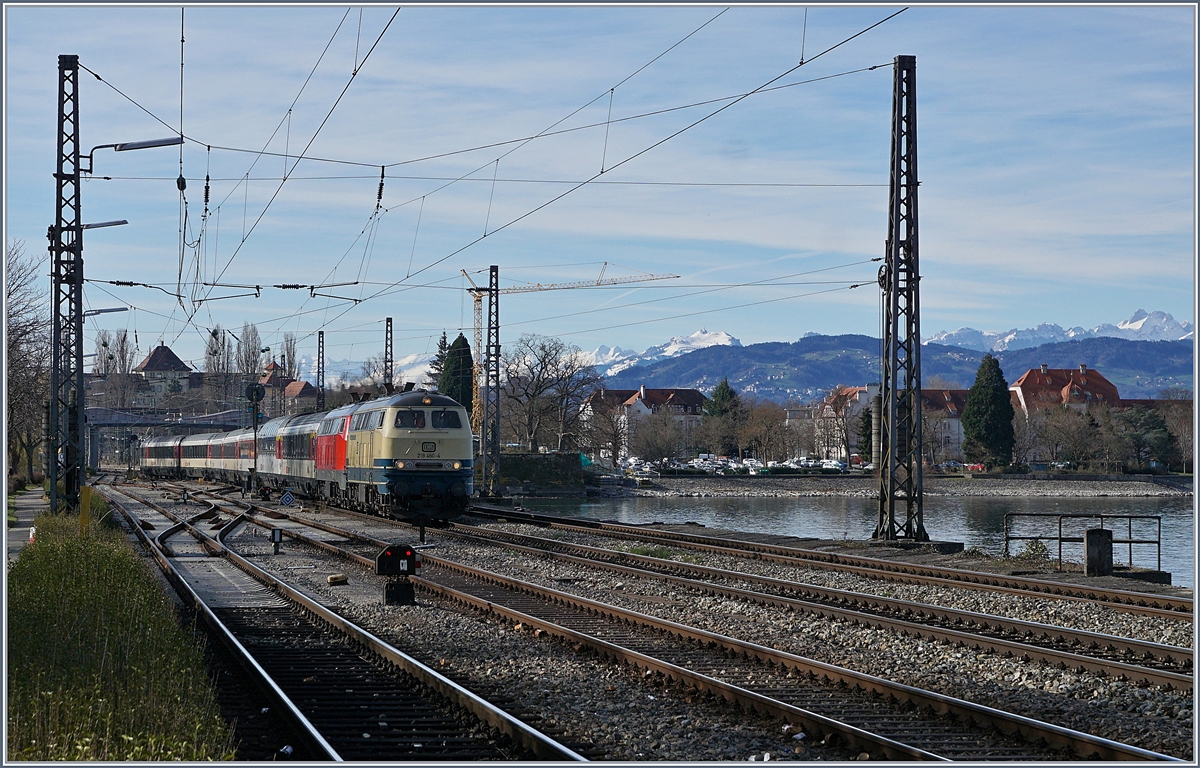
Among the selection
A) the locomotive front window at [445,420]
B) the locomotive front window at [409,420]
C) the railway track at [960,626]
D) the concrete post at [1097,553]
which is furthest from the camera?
the locomotive front window at [445,420]

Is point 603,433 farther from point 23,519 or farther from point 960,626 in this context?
point 960,626

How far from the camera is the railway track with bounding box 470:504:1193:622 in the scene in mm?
15401

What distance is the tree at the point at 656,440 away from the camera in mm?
111000

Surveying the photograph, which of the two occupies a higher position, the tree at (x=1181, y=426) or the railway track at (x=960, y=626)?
the tree at (x=1181, y=426)

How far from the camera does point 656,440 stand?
365 ft

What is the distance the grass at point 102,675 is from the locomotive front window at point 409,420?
15.0m

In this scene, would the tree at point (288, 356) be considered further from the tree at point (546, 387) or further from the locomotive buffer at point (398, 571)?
the locomotive buffer at point (398, 571)

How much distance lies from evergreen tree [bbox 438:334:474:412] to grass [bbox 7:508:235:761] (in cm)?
7969

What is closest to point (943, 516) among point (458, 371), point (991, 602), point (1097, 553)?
point (1097, 553)

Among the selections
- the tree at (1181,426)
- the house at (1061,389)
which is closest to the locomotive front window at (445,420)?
the tree at (1181,426)

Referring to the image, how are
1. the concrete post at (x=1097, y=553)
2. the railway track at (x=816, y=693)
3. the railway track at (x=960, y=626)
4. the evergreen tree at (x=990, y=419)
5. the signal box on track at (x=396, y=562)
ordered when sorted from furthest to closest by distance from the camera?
the evergreen tree at (x=990, y=419)
the concrete post at (x=1097, y=553)
the signal box on track at (x=396, y=562)
the railway track at (x=960, y=626)
the railway track at (x=816, y=693)

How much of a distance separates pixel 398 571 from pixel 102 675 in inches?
300

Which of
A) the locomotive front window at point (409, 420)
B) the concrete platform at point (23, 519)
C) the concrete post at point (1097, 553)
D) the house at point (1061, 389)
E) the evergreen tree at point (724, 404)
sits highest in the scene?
the house at point (1061, 389)

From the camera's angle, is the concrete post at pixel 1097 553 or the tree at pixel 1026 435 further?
the tree at pixel 1026 435
